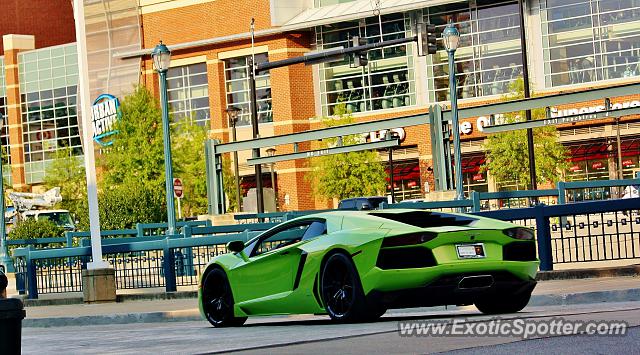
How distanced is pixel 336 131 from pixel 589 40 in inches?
1294

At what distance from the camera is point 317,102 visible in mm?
81812

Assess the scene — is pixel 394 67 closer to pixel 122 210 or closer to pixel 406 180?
pixel 406 180

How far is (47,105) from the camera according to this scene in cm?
9250

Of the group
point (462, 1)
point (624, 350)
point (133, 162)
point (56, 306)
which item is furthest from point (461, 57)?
point (624, 350)

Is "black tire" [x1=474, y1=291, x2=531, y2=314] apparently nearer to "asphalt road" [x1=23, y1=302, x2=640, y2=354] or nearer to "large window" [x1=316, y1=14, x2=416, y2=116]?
"asphalt road" [x1=23, y1=302, x2=640, y2=354]

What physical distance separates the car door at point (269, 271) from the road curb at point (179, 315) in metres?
3.03

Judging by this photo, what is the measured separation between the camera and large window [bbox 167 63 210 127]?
85.6 m

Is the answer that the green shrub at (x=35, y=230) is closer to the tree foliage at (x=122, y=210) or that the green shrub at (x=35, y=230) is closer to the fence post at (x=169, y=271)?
the tree foliage at (x=122, y=210)

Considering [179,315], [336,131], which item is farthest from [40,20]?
[179,315]

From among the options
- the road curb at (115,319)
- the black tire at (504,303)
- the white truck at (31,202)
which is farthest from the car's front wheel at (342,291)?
the white truck at (31,202)

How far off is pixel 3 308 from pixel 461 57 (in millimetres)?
67827

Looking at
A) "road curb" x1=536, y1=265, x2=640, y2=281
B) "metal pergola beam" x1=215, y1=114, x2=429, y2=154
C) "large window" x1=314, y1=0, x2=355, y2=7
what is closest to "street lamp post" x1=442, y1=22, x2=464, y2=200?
"metal pergola beam" x1=215, y1=114, x2=429, y2=154

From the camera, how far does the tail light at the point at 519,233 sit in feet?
45.3

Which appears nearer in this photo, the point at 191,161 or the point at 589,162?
the point at 589,162
